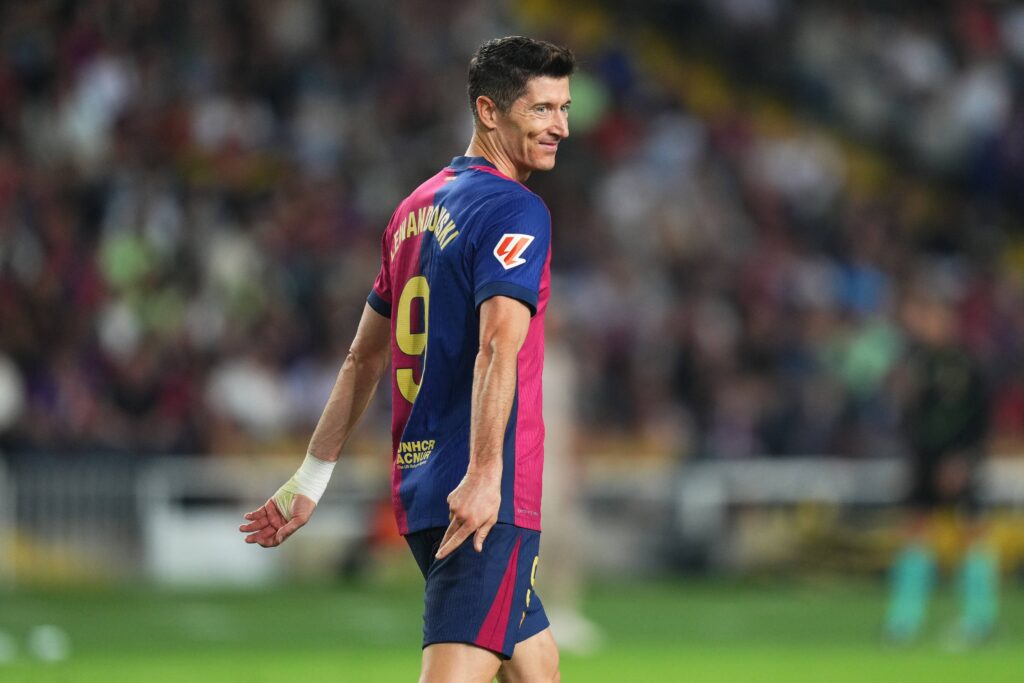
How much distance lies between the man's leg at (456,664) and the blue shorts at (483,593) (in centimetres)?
2

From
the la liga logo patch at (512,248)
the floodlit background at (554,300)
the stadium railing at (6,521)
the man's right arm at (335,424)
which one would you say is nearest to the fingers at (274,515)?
the man's right arm at (335,424)

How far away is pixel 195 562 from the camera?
59.6 feet

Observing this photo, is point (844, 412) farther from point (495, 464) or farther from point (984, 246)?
point (495, 464)

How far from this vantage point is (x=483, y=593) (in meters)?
5.24

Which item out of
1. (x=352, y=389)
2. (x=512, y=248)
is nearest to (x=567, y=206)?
(x=352, y=389)

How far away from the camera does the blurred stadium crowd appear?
62.3 feet

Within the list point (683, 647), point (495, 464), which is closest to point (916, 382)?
point (683, 647)

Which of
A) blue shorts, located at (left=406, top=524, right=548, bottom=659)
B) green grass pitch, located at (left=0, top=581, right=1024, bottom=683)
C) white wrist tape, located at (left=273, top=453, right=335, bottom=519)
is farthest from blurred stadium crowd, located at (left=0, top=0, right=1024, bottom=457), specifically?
blue shorts, located at (left=406, top=524, right=548, bottom=659)

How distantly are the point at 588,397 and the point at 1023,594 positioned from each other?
194 inches

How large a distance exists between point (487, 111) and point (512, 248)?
53 centimetres

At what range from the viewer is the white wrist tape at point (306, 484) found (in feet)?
19.4

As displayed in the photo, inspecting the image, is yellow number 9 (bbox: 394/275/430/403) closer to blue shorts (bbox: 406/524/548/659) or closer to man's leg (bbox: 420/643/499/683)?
blue shorts (bbox: 406/524/548/659)

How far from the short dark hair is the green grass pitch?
6347 millimetres

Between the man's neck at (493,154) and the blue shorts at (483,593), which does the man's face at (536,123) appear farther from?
the blue shorts at (483,593)
